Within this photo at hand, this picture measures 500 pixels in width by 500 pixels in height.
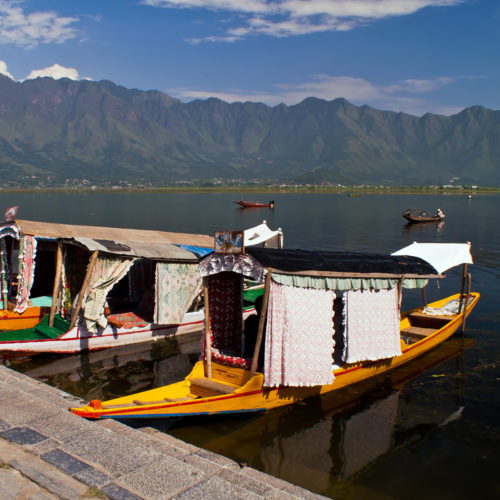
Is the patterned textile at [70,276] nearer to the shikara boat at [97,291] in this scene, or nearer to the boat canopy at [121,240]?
the shikara boat at [97,291]

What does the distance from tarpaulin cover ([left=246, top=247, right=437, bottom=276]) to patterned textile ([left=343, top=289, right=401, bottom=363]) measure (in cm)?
54

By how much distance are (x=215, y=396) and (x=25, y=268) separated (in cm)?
865

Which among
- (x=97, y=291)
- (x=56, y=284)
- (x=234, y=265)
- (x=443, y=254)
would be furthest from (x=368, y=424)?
(x=56, y=284)

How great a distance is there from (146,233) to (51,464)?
1231 cm

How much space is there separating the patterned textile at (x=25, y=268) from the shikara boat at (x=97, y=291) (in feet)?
0.09

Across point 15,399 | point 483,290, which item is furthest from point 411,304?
point 15,399

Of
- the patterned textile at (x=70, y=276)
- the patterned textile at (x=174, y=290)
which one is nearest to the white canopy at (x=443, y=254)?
the patterned textile at (x=174, y=290)

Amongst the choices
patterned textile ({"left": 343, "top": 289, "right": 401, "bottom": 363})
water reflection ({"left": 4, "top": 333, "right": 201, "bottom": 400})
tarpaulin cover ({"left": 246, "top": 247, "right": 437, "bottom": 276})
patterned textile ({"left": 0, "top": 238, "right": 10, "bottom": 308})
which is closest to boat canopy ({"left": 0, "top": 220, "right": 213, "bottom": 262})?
patterned textile ({"left": 0, "top": 238, "right": 10, "bottom": 308})

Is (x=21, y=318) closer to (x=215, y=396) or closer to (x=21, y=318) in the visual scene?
(x=21, y=318)

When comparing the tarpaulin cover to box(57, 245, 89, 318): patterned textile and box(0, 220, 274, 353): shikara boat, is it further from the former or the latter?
box(57, 245, 89, 318): patterned textile

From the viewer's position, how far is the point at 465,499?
850 centimetres

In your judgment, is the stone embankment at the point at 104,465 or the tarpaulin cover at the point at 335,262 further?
the tarpaulin cover at the point at 335,262

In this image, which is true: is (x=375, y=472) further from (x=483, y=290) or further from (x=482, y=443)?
(x=483, y=290)

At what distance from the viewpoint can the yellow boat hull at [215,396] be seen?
912 cm
